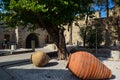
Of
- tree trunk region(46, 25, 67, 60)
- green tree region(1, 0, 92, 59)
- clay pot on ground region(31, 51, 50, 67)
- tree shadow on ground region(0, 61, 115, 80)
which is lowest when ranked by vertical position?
tree shadow on ground region(0, 61, 115, 80)

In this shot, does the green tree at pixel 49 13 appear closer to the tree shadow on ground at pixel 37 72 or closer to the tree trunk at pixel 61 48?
the tree trunk at pixel 61 48

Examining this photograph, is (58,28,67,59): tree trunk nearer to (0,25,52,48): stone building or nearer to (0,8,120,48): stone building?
(0,8,120,48): stone building

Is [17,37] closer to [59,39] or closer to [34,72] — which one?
[59,39]

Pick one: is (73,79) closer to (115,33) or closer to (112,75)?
(112,75)

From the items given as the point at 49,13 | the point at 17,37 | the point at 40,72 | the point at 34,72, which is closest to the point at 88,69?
the point at 40,72

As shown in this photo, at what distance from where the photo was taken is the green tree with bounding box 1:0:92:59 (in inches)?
526

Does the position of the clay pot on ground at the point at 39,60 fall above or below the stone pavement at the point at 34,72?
above

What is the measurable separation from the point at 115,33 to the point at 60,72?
1501 centimetres

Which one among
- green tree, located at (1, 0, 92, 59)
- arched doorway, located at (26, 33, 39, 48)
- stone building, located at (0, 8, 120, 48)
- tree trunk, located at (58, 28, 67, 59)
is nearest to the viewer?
green tree, located at (1, 0, 92, 59)

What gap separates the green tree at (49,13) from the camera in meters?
13.4

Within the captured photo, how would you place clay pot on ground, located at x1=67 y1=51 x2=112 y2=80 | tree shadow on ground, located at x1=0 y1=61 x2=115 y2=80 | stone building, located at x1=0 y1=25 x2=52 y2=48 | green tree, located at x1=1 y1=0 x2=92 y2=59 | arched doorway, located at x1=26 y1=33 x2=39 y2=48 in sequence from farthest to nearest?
1. arched doorway, located at x1=26 y1=33 x2=39 y2=48
2. stone building, located at x1=0 y1=25 x2=52 y2=48
3. green tree, located at x1=1 y1=0 x2=92 y2=59
4. tree shadow on ground, located at x1=0 y1=61 x2=115 y2=80
5. clay pot on ground, located at x1=67 y1=51 x2=112 y2=80

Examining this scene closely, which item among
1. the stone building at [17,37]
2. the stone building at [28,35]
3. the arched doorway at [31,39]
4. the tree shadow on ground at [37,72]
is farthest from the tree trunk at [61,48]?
the arched doorway at [31,39]

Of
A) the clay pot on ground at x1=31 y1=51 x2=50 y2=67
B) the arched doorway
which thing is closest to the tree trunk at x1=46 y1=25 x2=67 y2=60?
the clay pot on ground at x1=31 y1=51 x2=50 y2=67

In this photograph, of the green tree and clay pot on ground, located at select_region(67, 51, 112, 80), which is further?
the green tree
